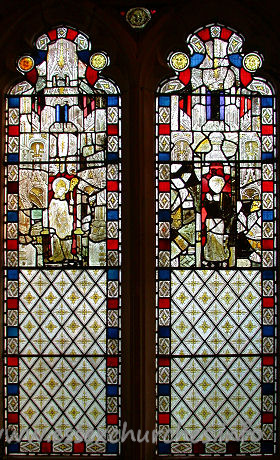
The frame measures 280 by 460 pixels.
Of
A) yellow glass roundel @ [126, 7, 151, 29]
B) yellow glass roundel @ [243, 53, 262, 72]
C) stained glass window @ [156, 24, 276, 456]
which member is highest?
yellow glass roundel @ [126, 7, 151, 29]

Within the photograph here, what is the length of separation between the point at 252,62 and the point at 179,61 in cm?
50

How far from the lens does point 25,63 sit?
14.5 feet

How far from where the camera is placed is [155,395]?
13.8 feet

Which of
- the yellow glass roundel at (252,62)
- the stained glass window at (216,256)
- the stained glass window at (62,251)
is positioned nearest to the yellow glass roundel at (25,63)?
A: the stained glass window at (62,251)

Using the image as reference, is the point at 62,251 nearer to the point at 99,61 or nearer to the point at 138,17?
the point at 99,61

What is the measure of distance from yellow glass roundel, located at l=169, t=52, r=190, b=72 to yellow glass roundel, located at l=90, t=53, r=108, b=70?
1.49 ft

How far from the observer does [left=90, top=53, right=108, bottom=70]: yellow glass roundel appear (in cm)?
439

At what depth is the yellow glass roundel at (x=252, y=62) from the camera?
4379mm

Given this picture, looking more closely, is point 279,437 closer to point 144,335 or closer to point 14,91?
point 144,335

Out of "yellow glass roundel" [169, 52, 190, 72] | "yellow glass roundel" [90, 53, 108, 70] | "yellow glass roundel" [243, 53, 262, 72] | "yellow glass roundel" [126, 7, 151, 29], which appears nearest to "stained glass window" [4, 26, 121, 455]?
"yellow glass roundel" [90, 53, 108, 70]

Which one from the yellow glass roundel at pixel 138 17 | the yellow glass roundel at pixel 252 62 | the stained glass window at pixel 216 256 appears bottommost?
the stained glass window at pixel 216 256

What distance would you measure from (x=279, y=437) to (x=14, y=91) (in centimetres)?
292

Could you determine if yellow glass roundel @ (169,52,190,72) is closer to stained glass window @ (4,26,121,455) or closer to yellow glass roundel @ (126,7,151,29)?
yellow glass roundel @ (126,7,151,29)

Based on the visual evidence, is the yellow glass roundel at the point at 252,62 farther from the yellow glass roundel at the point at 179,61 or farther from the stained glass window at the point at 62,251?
the stained glass window at the point at 62,251
